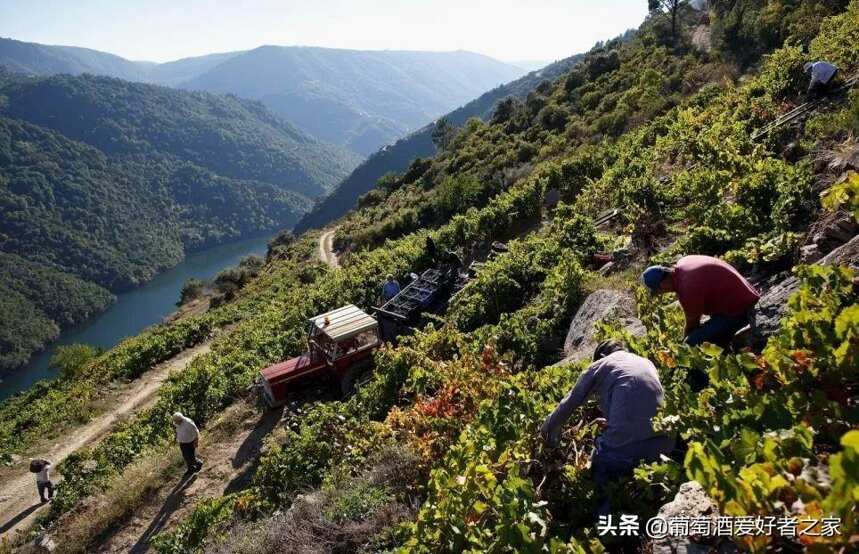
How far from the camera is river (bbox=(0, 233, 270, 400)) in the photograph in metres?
89.9

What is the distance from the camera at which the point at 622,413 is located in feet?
13.2

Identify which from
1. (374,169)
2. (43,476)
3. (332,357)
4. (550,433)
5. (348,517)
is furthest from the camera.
Answer: (374,169)

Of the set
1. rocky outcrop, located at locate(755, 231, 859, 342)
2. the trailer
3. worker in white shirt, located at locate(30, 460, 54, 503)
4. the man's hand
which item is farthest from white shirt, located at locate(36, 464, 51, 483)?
rocky outcrop, located at locate(755, 231, 859, 342)

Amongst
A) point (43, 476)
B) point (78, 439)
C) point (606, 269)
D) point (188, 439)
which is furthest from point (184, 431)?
point (78, 439)

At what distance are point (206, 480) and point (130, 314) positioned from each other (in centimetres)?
12432

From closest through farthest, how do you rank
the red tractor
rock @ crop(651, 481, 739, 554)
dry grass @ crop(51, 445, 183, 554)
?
1. rock @ crop(651, 481, 739, 554)
2. dry grass @ crop(51, 445, 183, 554)
3. the red tractor

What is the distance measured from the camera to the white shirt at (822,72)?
10742 millimetres

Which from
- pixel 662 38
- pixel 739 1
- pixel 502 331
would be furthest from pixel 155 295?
pixel 502 331

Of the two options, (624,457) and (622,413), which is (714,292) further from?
(624,457)

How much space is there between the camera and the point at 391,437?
729 cm

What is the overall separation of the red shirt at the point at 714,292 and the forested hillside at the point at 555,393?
13.8 inches

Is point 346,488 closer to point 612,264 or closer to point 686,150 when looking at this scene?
point 612,264

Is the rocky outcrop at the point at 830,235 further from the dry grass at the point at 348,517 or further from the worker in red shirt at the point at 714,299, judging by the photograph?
the dry grass at the point at 348,517

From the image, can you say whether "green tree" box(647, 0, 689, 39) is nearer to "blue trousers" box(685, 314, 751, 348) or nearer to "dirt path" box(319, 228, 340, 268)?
"dirt path" box(319, 228, 340, 268)
